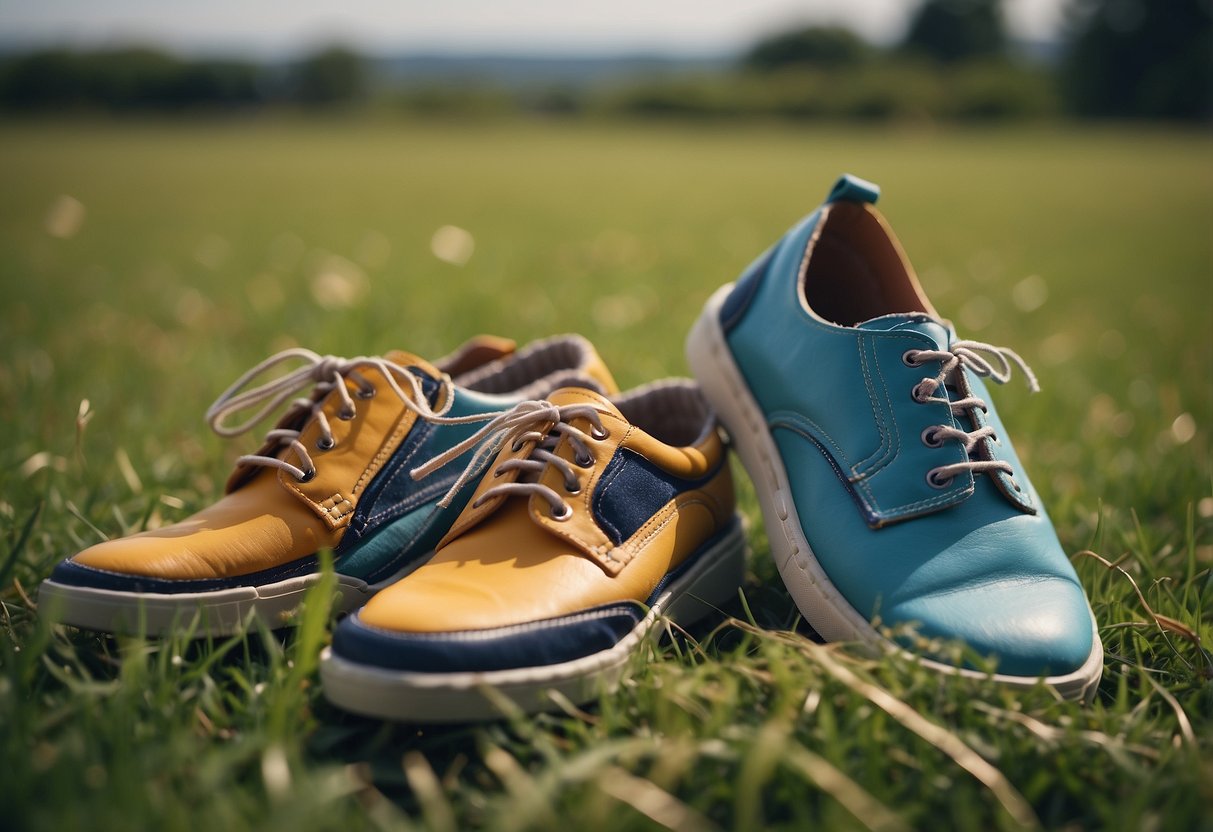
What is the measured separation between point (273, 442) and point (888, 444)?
1.38 metres

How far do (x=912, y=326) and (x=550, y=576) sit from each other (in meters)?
1.03

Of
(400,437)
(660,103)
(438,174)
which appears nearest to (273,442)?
(400,437)

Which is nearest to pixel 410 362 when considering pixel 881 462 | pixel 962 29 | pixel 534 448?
pixel 534 448

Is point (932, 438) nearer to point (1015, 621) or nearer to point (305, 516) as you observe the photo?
point (1015, 621)

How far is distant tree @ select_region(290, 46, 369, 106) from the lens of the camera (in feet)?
303

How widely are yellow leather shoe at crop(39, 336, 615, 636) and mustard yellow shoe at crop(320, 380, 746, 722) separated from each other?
0.59 ft

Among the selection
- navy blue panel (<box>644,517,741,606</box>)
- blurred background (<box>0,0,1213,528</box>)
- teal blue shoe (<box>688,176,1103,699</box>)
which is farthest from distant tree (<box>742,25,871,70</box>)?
navy blue panel (<box>644,517,741,606</box>)

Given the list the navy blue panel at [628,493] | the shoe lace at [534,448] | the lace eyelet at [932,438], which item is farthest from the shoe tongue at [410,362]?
the lace eyelet at [932,438]

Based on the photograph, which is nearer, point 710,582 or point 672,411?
point 710,582

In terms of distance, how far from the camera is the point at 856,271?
103 inches

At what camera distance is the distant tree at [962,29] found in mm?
96250

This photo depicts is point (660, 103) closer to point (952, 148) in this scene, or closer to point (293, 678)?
point (952, 148)

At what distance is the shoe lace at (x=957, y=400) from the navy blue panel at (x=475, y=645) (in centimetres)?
83

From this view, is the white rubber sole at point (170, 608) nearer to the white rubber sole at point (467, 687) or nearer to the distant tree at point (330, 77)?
the white rubber sole at point (467, 687)
